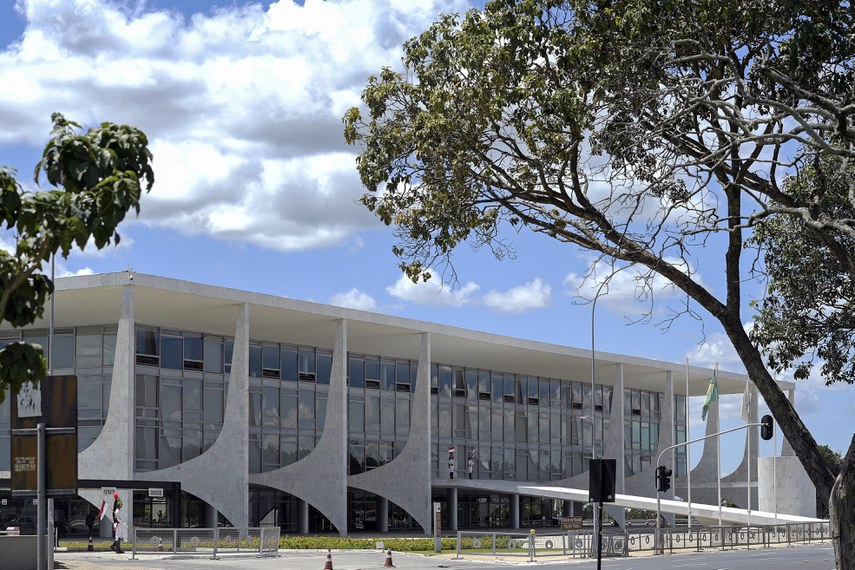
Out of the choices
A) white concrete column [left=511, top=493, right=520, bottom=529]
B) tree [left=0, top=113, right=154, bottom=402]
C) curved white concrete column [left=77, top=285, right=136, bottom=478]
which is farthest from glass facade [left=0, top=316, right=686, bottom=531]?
tree [left=0, top=113, right=154, bottom=402]

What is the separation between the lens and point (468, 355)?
71375 mm

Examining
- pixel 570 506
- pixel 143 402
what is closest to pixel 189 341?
pixel 143 402

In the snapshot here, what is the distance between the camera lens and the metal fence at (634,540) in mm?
46812

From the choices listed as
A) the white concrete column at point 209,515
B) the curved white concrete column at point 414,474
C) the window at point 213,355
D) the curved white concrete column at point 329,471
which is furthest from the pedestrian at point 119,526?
the curved white concrete column at point 414,474

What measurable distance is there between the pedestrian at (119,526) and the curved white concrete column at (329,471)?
10180 mm

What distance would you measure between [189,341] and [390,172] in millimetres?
40953

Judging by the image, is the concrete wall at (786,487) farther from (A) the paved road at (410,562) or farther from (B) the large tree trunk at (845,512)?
(B) the large tree trunk at (845,512)

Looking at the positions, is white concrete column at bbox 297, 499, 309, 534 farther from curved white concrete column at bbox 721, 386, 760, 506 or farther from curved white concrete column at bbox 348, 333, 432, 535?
curved white concrete column at bbox 721, 386, 760, 506

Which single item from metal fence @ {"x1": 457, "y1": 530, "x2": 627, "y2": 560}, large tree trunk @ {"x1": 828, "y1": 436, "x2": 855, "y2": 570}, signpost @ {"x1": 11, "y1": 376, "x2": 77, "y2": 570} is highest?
signpost @ {"x1": 11, "y1": 376, "x2": 77, "y2": 570}

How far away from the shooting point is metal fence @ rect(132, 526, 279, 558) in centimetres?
4094

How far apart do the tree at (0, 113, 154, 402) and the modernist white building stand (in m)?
40.4

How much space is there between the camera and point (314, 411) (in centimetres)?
6412

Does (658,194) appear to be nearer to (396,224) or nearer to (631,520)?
(396,224)

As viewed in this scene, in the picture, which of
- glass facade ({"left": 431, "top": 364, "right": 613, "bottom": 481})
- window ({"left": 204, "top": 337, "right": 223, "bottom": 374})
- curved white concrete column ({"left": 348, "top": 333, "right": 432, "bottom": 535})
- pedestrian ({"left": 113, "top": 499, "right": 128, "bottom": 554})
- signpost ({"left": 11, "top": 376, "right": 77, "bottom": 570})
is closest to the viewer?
signpost ({"left": 11, "top": 376, "right": 77, "bottom": 570})
